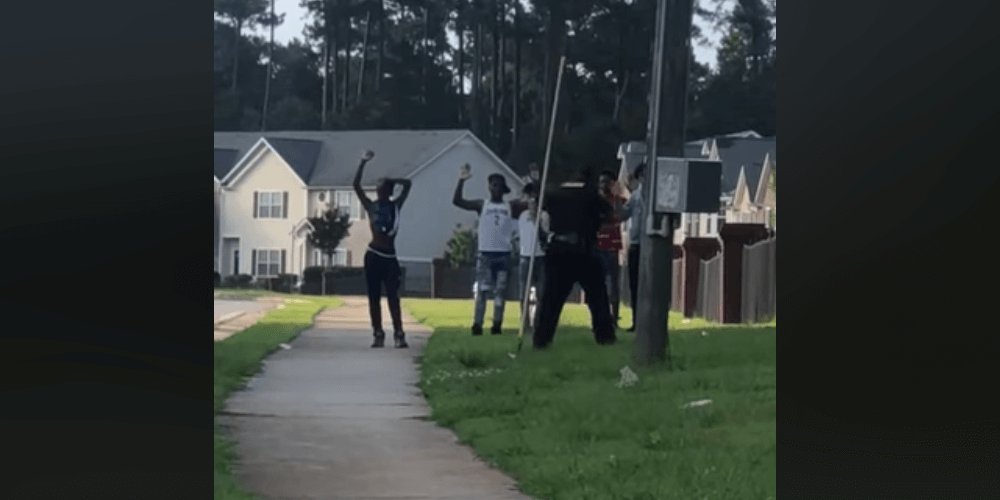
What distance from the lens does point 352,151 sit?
235 feet

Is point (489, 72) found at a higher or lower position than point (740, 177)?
higher

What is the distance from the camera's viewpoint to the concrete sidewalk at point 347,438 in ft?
29.2

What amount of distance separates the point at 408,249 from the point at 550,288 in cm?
5227

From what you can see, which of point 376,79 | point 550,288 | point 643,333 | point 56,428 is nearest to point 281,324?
point 550,288

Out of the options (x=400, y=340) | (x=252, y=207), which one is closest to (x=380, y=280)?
(x=400, y=340)

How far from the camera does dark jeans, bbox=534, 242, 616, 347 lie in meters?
15.3

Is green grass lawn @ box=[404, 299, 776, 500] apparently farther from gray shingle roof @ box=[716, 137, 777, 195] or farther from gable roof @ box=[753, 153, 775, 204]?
gray shingle roof @ box=[716, 137, 777, 195]

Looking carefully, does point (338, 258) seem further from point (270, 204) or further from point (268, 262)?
point (270, 204)

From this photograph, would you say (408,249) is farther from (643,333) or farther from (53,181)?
(53,181)

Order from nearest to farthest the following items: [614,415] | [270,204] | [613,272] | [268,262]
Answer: [614,415] < [613,272] < [268,262] < [270,204]

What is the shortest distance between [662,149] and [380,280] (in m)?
4.38

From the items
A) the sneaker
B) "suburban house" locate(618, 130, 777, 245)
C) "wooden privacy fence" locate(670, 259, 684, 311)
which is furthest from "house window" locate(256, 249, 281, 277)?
the sneaker

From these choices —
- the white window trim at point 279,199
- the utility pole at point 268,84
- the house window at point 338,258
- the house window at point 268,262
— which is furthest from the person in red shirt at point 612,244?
the utility pole at point 268,84

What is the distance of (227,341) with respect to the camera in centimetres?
1803
